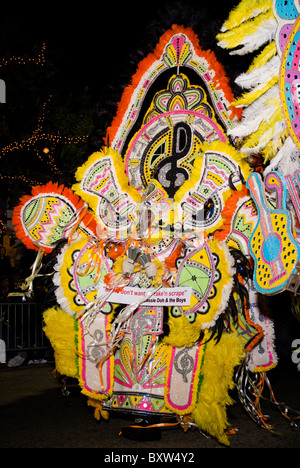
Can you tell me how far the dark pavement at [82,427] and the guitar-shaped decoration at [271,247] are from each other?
1380 millimetres

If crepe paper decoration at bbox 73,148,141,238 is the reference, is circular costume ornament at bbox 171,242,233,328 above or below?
below

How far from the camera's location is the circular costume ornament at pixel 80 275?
3.40 meters

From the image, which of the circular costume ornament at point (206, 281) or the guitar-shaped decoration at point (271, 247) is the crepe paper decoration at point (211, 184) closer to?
the circular costume ornament at point (206, 281)

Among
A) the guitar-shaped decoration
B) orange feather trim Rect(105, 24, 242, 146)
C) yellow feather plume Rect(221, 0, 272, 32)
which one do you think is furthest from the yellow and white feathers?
orange feather trim Rect(105, 24, 242, 146)

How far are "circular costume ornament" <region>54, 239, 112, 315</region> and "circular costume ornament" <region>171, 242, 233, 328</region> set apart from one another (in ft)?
1.80

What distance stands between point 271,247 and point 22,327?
15.7ft

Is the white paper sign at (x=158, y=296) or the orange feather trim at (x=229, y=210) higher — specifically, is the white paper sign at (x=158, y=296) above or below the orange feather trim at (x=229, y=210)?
below

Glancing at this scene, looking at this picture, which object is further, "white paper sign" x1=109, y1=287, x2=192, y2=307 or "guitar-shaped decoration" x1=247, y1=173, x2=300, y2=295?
"white paper sign" x1=109, y1=287, x2=192, y2=307

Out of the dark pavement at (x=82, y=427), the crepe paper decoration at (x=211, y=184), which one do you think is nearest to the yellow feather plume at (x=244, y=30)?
the crepe paper decoration at (x=211, y=184)

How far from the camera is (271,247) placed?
7.84 feet

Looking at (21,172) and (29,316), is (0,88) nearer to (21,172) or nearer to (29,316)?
(21,172)

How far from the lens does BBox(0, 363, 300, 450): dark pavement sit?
10.6 ft

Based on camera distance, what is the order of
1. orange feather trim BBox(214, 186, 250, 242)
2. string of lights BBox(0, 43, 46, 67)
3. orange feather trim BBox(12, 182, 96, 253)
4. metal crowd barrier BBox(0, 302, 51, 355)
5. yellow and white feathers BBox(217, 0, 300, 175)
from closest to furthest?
yellow and white feathers BBox(217, 0, 300, 175), orange feather trim BBox(214, 186, 250, 242), orange feather trim BBox(12, 182, 96, 253), metal crowd barrier BBox(0, 302, 51, 355), string of lights BBox(0, 43, 46, 67)

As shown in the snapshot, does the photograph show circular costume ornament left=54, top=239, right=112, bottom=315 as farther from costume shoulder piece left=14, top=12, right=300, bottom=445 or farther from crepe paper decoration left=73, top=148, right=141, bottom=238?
crepe paper decoration left=73, top=148, right=141, bottom=238
